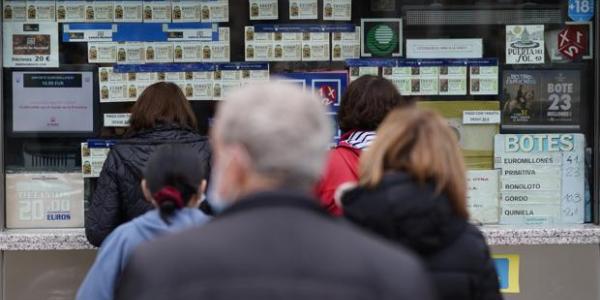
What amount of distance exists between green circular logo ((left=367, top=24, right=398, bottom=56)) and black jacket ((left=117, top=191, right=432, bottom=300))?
3843mm

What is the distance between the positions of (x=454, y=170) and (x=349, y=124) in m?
1.46

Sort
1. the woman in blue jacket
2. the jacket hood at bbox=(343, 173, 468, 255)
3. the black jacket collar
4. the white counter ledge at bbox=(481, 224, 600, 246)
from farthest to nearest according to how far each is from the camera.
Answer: the white counter ledge at bbox=(481, 224, 600, 246) < the woman in blue jacket < the jacket hood at bbox=(343, 173, 468, 255) < the black jacket collar

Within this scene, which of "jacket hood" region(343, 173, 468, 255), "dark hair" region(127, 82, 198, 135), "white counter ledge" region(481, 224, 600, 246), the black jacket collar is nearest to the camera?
the black jacket collar

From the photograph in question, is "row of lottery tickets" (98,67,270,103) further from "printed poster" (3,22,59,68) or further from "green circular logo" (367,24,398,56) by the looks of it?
"green circular logo" (367,24,398,56)

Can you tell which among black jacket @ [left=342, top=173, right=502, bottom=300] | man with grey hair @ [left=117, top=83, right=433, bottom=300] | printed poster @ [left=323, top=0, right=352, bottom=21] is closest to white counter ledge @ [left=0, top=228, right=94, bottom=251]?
printed poster @ [left=323, top=0, right=352, bottom=21]

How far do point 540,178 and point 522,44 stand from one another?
804 mm

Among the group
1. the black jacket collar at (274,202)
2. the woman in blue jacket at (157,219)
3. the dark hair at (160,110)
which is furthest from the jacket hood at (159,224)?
the black jacket collar at (274,202)

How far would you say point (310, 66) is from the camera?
18.4 ft

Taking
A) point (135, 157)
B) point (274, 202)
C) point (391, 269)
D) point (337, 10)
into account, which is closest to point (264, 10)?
point (337, 10)

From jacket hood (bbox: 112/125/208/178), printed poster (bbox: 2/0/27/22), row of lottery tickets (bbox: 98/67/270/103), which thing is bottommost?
jacket hood (bbox: 112/125/208/178)

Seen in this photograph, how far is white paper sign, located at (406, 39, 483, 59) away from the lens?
18.4 feet

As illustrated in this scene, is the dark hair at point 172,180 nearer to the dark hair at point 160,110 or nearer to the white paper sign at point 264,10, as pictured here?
the dark hair at point 160,110

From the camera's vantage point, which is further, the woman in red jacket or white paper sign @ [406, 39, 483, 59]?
white paper sign @ [406, 39, 483, 59]

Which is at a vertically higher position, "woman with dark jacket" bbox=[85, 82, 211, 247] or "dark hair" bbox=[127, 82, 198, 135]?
"dark hair" bbox=[127, 82, 198, 135]
